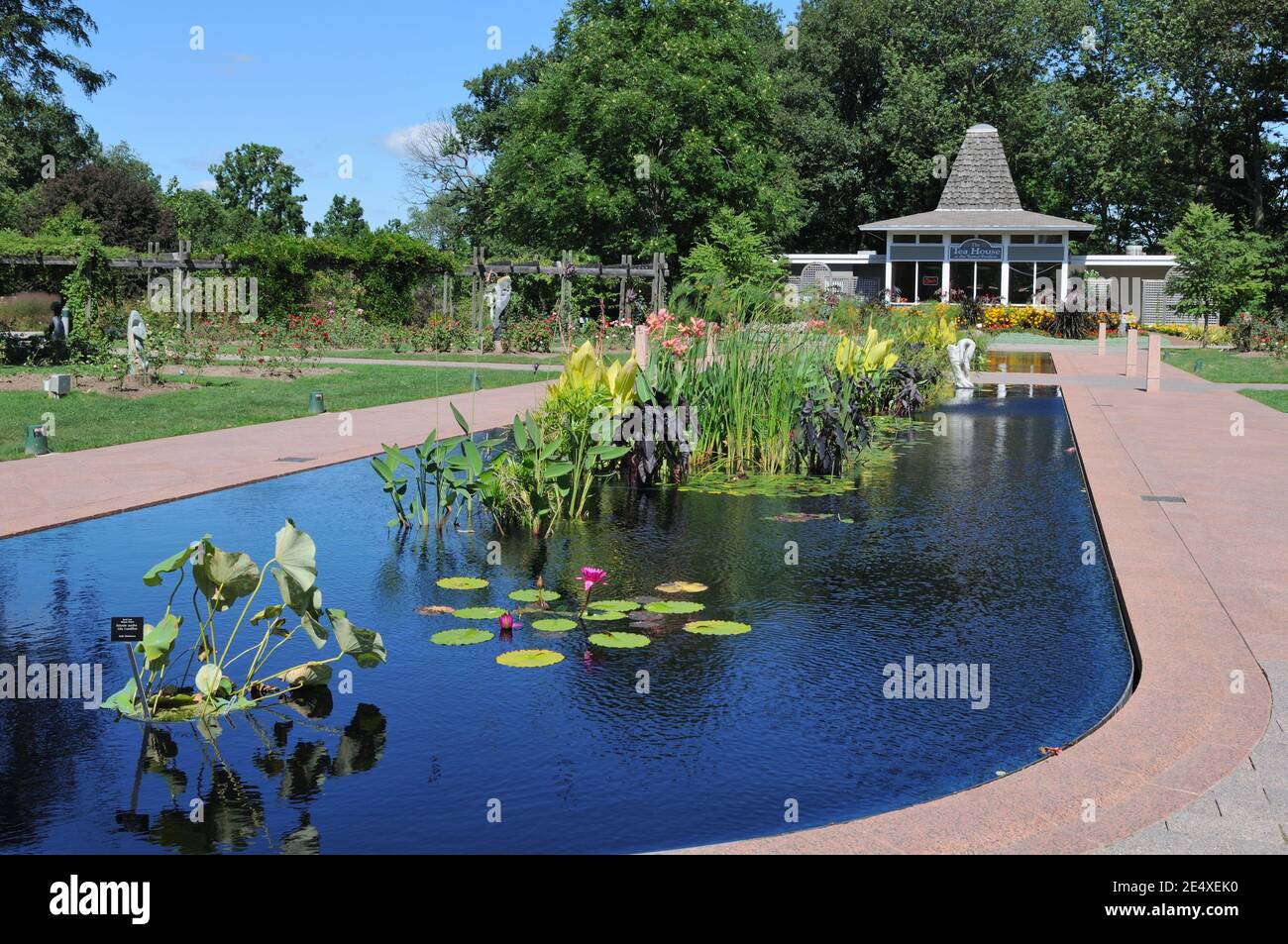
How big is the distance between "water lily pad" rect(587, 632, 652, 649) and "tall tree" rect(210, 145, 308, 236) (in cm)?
7820

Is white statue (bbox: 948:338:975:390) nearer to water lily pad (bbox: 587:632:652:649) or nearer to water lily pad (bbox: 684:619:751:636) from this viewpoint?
water lily pad (bbox: 684:619:751:636)

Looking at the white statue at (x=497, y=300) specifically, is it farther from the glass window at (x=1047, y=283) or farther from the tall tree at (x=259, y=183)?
the tall tree at (x=259, y=183)

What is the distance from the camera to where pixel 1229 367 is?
25969mm

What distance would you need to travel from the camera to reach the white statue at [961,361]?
19375 mm

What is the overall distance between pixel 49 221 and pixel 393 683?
36.3 m

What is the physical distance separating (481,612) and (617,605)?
0.68 meters

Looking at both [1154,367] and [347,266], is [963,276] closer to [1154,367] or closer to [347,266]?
[347,266]

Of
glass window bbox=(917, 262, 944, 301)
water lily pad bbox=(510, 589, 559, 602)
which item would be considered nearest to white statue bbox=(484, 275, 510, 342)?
water lily pad bbox=(510, 589, 559, 602)

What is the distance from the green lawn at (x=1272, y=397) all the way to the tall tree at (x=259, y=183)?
227 ft

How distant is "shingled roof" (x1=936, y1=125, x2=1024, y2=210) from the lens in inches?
2012

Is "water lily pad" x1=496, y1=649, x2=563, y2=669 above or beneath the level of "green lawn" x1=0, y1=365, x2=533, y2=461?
beneath

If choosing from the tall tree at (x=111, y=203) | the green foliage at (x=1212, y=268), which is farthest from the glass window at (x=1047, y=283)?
the tall tree at (x=111, y=203)
